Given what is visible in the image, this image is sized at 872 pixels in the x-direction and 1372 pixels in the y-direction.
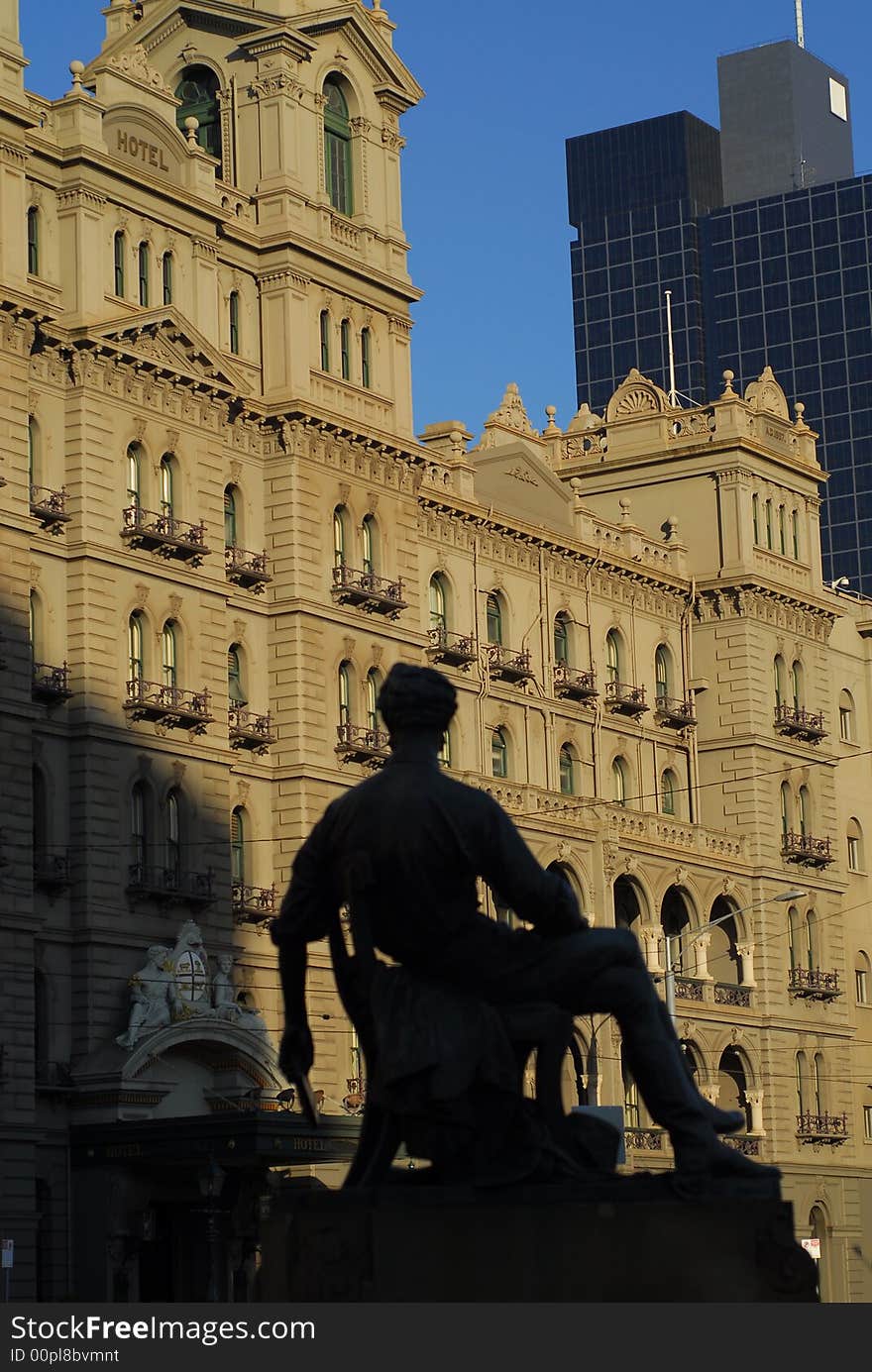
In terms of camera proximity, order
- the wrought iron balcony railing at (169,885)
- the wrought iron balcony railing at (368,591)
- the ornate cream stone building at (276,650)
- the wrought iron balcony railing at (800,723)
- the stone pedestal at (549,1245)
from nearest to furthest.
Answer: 1. the stone pedestal at (549,1245)
2. the ornate cream stone building at (276,650)
3. the wrought iron balcony railing at (169,885)
4. the wrought iron balcony railing at (368,591)
5. the wrought iron balcony railing at (800,723)

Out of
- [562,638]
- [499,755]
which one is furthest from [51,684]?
[562,638]

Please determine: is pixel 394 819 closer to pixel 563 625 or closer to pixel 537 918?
pixel 537 918

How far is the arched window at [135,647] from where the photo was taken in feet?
187

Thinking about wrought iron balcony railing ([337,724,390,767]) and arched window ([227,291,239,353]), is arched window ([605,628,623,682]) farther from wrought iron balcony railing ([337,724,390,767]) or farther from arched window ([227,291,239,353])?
arched window ([227,291,239,353])

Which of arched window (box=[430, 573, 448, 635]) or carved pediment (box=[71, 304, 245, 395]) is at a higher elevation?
carved pediment (box=[71, 304, 245, 395])

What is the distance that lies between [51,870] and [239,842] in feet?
24.3

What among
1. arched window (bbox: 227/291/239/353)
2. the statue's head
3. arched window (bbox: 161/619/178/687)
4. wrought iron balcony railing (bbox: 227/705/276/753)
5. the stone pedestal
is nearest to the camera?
the stone pedestal

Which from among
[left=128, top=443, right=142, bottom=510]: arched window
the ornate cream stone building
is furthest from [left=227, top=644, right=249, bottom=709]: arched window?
[left=128, top=443, right=142, bottom=510]: arched window

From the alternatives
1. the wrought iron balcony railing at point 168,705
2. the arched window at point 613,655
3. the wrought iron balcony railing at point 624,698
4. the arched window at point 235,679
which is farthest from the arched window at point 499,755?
the wrought iron balcony railing at point 168,705

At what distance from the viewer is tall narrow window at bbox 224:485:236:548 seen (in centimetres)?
6156

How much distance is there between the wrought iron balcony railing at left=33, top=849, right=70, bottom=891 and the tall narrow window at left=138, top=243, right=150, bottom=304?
1213 cm

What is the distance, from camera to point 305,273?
6303 cm

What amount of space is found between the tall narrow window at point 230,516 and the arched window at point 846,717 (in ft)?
104

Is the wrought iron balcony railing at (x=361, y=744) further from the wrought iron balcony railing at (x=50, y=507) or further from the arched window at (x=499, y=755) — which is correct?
the wrought iron balcony railing at (x=50, y=507)
